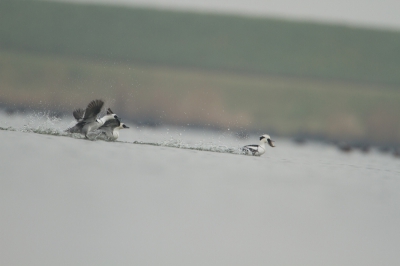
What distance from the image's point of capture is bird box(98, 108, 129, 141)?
23.7ft

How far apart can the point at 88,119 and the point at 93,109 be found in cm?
27

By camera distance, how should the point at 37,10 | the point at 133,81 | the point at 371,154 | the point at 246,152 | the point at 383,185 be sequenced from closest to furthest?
the point at 383,185 → the point at 246,152 → the point at 371,154 → the point at 133,81 → the point at 37,10

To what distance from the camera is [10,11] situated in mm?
10203

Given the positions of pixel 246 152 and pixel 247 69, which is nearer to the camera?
pixel 246 152

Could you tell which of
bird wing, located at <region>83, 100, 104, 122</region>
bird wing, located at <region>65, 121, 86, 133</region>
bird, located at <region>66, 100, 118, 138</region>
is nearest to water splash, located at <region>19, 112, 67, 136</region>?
bird wing, located at <region>65, 121, 86, 133</region>

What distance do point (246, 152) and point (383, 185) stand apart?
5.10 ft

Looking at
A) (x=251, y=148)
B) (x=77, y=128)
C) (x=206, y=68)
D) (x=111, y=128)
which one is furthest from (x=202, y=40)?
(x=77, y=128)

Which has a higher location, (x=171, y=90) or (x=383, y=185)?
(x=171, y=90)

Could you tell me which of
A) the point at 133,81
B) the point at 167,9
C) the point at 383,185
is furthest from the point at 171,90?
the point at 383,185

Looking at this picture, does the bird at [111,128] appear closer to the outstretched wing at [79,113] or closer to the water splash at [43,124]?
the outstretched wing at [79,113]

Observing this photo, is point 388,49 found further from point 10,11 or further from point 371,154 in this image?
point 10,11

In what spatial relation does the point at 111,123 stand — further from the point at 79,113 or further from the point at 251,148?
the point at 251,148

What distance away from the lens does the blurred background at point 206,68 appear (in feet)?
29.1

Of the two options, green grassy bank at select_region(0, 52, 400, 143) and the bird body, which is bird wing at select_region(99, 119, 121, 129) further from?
green grassy bank at select_region(0, 52, 400, 143)
